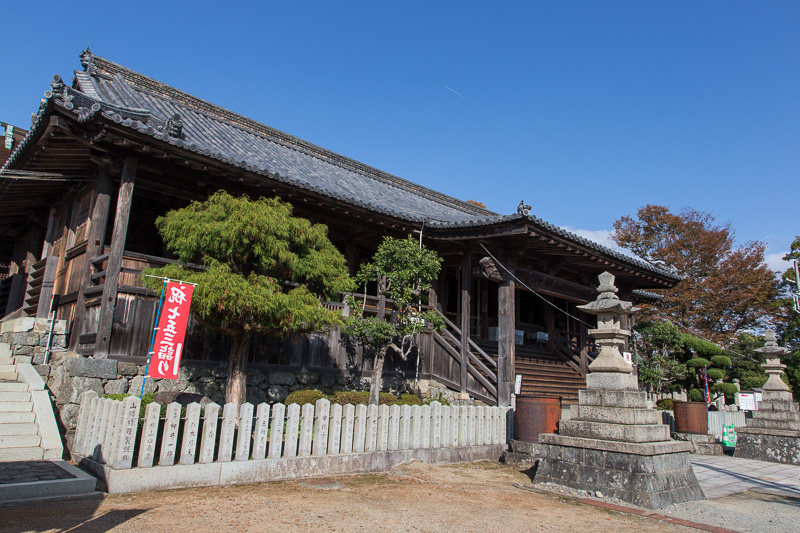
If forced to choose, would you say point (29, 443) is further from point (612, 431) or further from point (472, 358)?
point (472, 358)

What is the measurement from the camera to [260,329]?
7504mm

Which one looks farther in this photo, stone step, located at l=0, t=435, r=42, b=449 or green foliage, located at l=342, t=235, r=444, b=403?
green foliage, located at l=342, t=235, r=444, b=403

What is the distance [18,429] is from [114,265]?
261 centimetres

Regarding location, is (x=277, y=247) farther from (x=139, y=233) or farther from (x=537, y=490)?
(x=139, y=233)

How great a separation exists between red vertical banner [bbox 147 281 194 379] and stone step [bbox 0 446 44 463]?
1.56m

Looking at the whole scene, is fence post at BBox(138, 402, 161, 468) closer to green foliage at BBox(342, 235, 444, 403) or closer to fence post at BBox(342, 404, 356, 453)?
fence post at BBox(342, 404, 356, 453)

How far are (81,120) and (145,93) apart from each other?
23.3ft

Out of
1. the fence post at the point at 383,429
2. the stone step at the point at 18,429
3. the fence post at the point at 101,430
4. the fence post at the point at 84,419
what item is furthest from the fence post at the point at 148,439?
the fence post at the point at 383,429

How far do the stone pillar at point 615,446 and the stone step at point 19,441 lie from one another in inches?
262

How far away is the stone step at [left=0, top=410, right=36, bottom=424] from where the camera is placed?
6.84 metres

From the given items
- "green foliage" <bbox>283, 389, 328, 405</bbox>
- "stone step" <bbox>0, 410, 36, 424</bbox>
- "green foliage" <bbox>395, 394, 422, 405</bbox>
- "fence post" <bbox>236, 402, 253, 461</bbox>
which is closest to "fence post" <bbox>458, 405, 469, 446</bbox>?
"green foliage" <bbox>395, 394, 422, 405</bbox>

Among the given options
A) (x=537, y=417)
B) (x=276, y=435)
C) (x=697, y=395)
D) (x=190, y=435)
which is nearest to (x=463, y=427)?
(x=537, y=417)

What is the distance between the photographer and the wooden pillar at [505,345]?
10828 mm

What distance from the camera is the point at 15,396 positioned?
7430 millimetres
